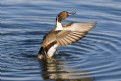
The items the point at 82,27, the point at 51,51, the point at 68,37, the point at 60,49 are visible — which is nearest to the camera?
the point at 68,37

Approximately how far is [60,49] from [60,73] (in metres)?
2.05

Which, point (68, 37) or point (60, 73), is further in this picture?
point (68, 37)

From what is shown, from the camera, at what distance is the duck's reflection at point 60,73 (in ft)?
37.8

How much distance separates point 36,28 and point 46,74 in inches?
146

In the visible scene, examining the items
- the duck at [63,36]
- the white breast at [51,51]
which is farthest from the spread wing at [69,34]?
the white breast at [51,51]

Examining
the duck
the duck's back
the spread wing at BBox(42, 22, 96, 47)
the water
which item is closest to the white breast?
the duck

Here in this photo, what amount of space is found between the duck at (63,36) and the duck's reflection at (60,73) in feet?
1.49

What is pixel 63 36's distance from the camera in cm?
1236

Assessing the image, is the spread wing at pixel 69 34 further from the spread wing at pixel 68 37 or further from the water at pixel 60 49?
the water at pixel 60 49

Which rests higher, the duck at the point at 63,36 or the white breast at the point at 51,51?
the duck at the point at 63,36

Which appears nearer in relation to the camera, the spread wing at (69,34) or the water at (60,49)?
the water at (60,49)

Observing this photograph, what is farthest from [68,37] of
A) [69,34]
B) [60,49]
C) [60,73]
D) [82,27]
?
[60,49]

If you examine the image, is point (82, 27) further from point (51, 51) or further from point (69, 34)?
point (51, 51)

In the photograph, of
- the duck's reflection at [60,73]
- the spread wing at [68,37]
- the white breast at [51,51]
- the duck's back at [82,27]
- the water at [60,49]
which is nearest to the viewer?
the duck's reflection at [60,73]
